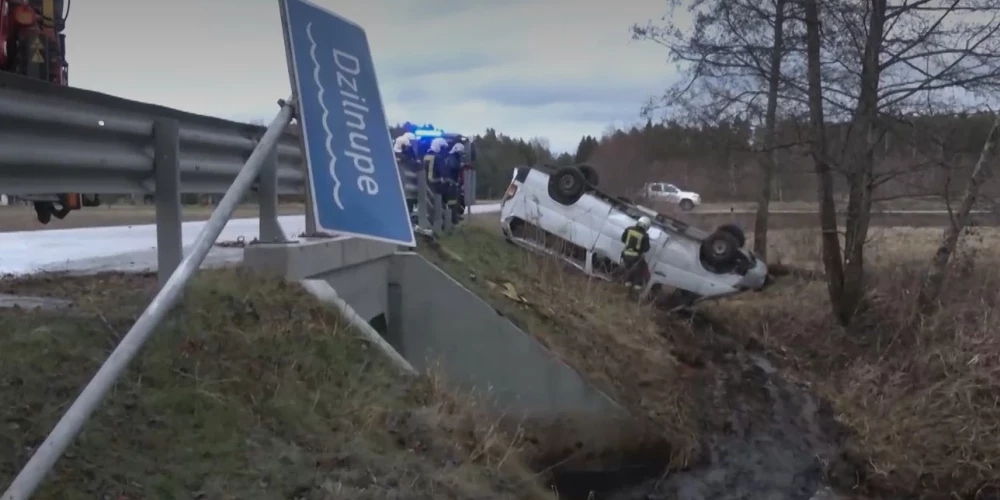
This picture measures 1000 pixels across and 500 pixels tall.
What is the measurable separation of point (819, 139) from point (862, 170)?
0.78 m

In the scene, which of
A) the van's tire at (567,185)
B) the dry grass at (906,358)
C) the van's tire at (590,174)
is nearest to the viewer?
the dry grass at (906,358)

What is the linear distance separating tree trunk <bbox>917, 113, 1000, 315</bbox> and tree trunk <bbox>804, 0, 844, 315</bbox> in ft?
4.46

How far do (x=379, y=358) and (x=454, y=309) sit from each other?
3.70 m

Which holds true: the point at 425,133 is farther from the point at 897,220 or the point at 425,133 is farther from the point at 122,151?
the point at 122,151

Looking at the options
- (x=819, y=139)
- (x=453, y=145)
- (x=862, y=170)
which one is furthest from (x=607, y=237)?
(x=862, y=170)

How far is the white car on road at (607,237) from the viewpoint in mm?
16078

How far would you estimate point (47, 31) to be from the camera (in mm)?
9477

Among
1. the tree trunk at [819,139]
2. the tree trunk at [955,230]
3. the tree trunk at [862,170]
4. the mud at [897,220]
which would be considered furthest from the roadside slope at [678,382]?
the mud at [897,220]

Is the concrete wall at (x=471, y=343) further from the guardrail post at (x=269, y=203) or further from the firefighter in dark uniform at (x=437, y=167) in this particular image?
the firefighter in dark uniform at (x=437, y=167)

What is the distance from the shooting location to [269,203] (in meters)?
7.08

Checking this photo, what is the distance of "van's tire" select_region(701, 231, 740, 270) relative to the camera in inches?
632

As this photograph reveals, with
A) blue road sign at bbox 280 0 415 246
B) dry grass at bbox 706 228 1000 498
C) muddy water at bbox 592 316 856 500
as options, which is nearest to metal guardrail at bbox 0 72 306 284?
blue road sign at bbox 280 0 415 246

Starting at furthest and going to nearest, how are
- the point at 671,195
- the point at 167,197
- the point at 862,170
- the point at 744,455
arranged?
the point at 671,195, the point at 862,170, the point at 744,455, the point at 167,197

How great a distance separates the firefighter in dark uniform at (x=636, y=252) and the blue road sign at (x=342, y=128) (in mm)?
10627
